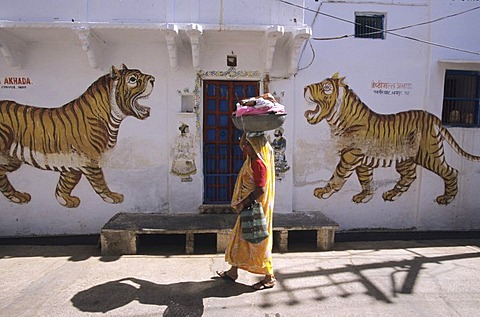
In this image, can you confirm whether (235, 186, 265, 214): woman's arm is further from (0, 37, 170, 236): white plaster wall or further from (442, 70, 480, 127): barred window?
(442, 70, 480, 127): barred window

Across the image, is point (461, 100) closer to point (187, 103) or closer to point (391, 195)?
point (391, 195)

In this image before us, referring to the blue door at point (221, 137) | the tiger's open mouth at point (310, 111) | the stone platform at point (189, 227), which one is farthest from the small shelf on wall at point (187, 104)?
the tiger's open mouth at point (310, 111)

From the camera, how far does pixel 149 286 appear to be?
150 inches

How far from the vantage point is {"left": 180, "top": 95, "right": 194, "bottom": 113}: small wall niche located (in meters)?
5.48

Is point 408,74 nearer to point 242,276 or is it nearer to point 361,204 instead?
point 361,204

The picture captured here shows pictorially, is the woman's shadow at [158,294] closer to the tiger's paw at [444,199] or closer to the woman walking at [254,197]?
the woman walking at [254,197]

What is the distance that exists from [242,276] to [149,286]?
3.75 ft

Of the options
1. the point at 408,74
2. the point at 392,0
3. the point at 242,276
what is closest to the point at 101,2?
the point at 242,276

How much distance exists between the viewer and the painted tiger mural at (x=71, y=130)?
17.5ft

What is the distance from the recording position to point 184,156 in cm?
548

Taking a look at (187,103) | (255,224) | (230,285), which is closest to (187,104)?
(187,103)

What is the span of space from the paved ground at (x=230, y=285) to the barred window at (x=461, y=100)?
Answer: 101 inches

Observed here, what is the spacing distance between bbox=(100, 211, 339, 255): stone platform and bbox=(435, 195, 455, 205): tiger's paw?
2.45m

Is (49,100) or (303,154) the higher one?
(49,100)
